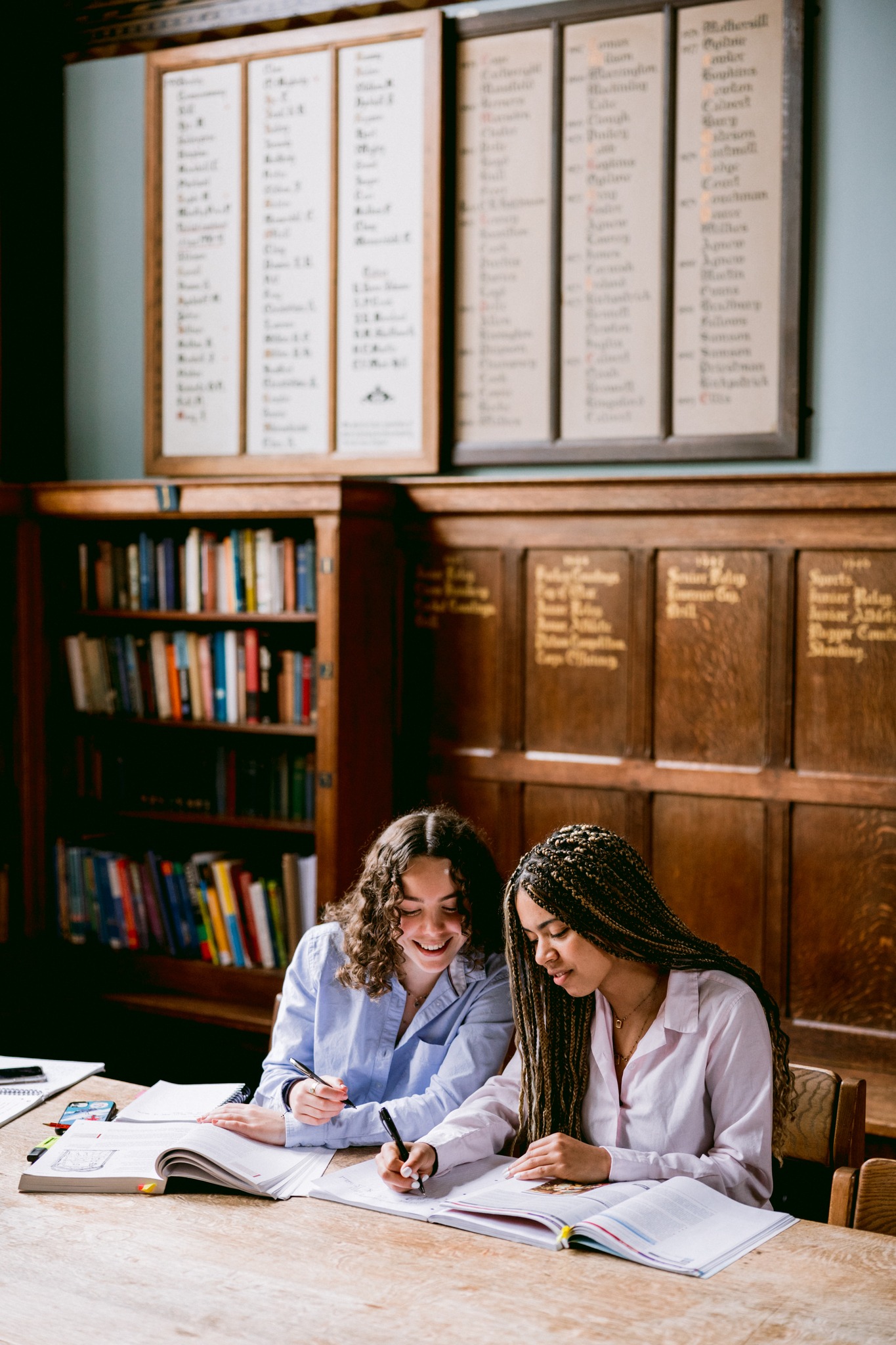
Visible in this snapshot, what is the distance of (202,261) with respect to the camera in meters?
4.60

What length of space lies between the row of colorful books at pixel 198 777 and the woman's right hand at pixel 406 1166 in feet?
6.87

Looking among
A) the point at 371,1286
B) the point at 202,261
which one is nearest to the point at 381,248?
the point at 202,261

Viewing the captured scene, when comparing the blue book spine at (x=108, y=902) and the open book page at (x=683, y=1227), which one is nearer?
the open book page at (x=683, y=1227)

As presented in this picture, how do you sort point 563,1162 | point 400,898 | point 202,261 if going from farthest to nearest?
point 202,261, point 400,898, point 563,1162

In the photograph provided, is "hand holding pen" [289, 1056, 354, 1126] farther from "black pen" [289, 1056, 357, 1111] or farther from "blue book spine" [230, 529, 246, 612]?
"blue book spine" [230, 529, 246, 612]

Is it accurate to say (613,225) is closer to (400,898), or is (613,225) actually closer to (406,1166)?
(400,898)

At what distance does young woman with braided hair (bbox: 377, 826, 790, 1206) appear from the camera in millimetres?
2041

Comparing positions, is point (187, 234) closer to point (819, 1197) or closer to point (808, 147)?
point (808, 147)

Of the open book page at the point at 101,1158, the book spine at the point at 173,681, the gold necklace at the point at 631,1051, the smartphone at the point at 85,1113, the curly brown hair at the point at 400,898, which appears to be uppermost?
the book spine at the point at 173,681

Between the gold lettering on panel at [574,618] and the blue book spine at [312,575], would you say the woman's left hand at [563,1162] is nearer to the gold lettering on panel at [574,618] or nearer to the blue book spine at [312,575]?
the gold lettering on panel at [574,618]

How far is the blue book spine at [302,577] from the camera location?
160 inches

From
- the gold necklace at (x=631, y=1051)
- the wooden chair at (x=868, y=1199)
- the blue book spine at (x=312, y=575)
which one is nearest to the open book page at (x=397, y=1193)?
the gold necklace at (x=631, y=1051)

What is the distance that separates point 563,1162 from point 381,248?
10.1ft

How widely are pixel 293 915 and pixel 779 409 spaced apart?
79.9 inches
